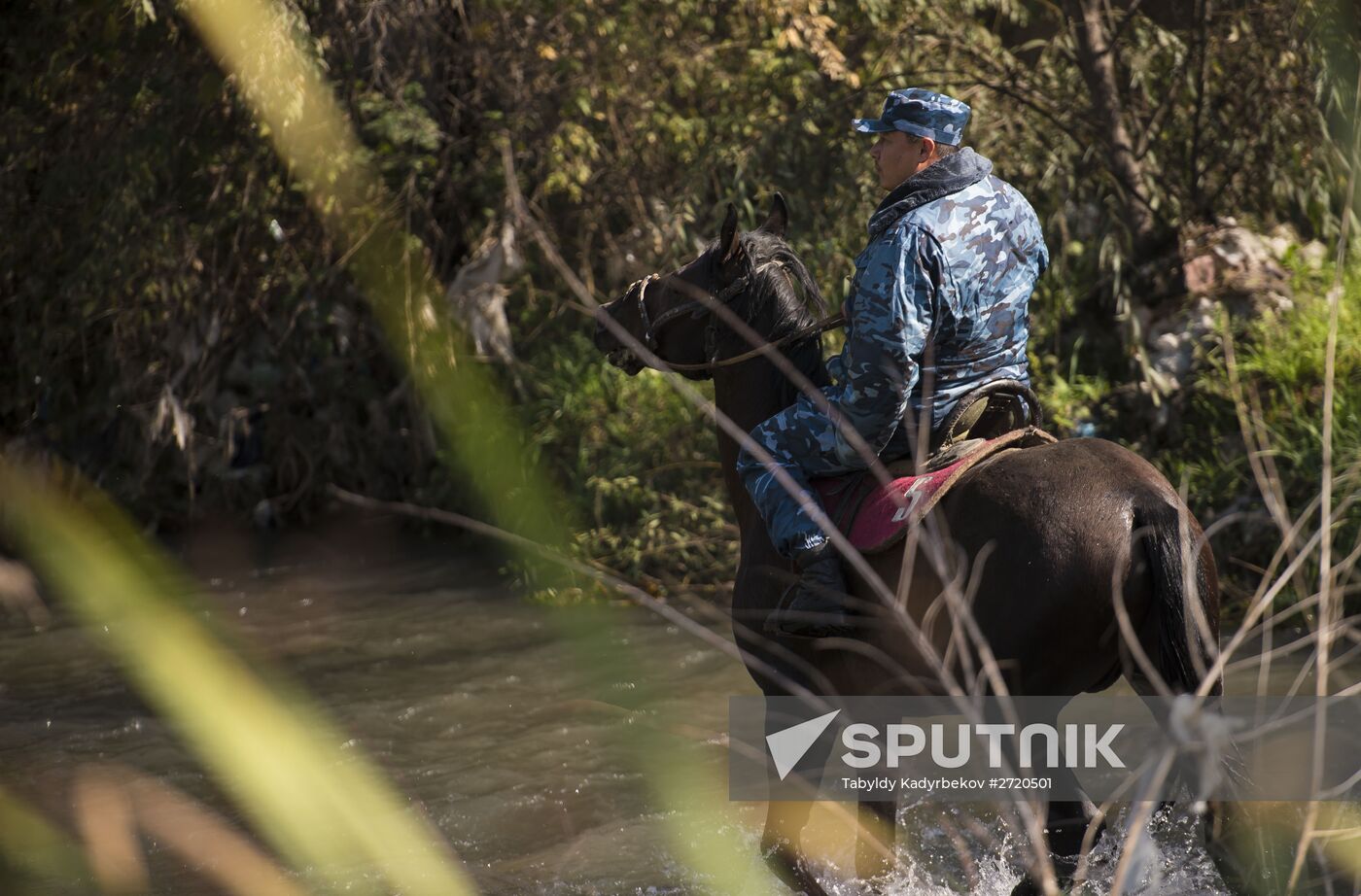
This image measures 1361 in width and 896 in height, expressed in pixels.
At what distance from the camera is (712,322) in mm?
4367

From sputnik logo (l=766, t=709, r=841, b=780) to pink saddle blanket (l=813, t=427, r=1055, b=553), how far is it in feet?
2.18

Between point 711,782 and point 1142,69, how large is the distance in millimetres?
5410

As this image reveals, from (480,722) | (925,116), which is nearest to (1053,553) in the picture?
(925,116)

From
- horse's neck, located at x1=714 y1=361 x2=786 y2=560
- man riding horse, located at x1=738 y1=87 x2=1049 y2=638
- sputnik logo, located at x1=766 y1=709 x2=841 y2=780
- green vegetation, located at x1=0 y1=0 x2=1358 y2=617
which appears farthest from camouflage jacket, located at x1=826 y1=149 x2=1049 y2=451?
green vegetation, located at x1=0 y1=0 x2=1358 y2=617

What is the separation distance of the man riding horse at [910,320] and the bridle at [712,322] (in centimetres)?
20

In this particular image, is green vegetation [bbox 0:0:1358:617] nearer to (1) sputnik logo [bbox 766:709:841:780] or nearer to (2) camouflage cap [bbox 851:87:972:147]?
(1) sputnik logo [bbox 766:709:841:780]

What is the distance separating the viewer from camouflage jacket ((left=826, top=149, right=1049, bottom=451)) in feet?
11.9

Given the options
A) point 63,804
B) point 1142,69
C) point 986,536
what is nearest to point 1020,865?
point 986,536

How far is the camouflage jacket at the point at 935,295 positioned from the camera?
364cm

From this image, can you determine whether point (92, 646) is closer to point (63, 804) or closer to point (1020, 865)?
point (63, 804)

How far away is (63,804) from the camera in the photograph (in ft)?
18.1

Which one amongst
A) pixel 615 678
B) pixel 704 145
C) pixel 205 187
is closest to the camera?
pixel 615 678

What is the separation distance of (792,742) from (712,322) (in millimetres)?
1363

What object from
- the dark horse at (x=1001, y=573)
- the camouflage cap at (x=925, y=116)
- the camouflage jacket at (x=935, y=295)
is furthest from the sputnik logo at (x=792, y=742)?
the camouflage cap at (x=925, y=116)
